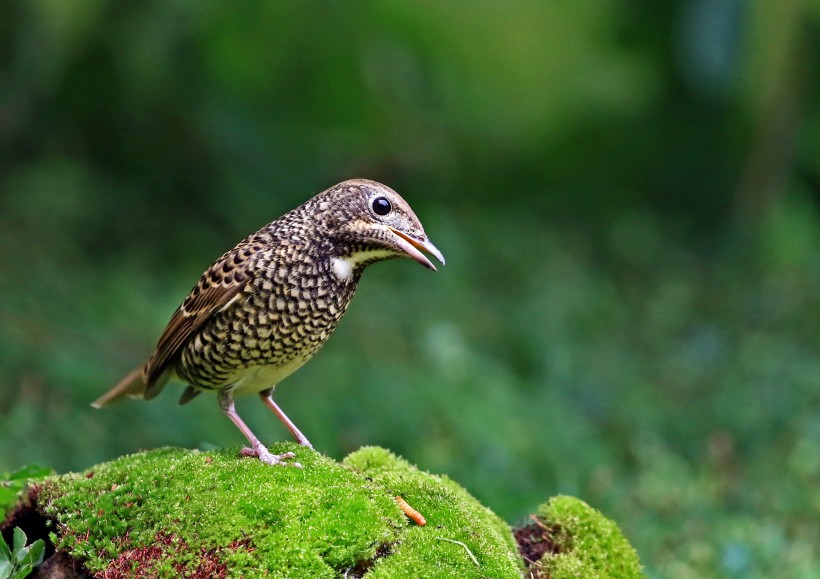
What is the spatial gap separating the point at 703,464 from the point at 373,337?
8.76ft

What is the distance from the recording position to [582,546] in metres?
3.88

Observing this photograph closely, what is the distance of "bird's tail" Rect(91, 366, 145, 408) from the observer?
4.66m

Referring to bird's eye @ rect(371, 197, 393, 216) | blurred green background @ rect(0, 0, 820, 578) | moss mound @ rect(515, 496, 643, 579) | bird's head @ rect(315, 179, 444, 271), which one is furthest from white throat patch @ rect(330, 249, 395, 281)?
blurred green background @ rect(0, 0, 820, 578)

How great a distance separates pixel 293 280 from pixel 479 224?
638 centimetres

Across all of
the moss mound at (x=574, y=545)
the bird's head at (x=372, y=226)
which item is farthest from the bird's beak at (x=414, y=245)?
the moss mound at (x=574, y=545)

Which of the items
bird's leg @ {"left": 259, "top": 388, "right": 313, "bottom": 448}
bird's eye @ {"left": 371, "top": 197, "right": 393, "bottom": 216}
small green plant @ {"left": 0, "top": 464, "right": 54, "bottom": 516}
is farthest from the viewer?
bird's leg @ {"left": 259, "top": 388, "right": 313, "bottom": 448}

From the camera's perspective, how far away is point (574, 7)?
32.3ft

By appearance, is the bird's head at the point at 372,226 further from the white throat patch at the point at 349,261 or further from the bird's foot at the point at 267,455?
the bird's foot at the point at 267,455

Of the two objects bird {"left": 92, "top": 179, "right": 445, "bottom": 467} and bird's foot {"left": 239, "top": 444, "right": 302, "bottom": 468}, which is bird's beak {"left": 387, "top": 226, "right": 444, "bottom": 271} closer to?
bird {"left": 92, "top": 179, "right": 445, "bottom": 467}

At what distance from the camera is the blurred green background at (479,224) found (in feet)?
21.7

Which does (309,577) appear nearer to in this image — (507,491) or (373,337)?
(507,491)

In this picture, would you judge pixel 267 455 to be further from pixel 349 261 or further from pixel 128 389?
pixel 128 389

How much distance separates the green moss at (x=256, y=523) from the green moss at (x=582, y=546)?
19 centimetres

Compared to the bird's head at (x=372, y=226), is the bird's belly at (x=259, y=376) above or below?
below
